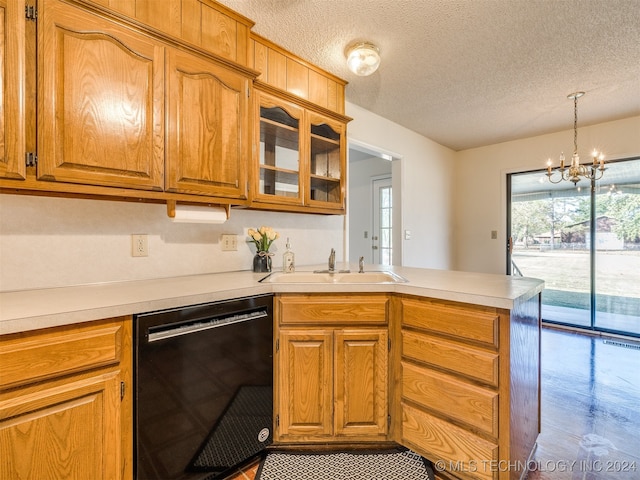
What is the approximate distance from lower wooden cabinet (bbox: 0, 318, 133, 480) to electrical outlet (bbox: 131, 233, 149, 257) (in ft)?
2.19

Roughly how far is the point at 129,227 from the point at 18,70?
0.77m

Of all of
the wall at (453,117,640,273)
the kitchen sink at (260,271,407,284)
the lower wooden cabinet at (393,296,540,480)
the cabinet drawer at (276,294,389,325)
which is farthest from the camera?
the wall at (453,117,640,273)

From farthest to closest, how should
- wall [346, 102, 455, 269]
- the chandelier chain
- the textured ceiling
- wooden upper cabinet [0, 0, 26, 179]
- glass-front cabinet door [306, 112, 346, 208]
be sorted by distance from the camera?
1. wall [346, 102, 455, 269]
2. the chandelier chain
3. glass-front cabinet door [306, 112, 346, 208]
4. the textured ceiling
5. wooden upper cabinet [0, 0, 26, 179]

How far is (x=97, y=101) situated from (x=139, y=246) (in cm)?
73

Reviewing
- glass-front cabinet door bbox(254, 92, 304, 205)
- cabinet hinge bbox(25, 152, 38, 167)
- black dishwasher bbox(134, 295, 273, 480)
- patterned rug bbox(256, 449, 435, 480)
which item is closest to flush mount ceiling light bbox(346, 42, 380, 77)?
glass-front cabinet door bbox(254, 92, 304, 205)

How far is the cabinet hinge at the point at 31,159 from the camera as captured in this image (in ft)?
3.88

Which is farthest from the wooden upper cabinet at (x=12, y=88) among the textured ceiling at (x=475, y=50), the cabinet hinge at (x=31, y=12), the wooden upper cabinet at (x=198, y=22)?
the textured ceiling at (x=475, y=50)

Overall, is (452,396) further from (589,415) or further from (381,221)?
(381,221)

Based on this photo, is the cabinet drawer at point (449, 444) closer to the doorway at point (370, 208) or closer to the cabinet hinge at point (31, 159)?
the cabinet hinge at point (31, 159)

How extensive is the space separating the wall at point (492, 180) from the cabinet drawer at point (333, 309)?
11.2ft

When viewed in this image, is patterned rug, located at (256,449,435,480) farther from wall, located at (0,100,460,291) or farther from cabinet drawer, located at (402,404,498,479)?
wall, located at (0,100,460,291)

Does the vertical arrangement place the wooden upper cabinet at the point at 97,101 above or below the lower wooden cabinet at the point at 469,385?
above

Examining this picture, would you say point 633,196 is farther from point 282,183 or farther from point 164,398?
point 164,398

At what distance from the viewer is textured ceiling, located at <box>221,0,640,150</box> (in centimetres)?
175
